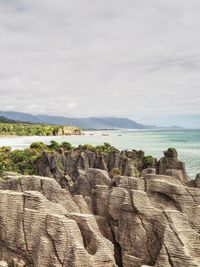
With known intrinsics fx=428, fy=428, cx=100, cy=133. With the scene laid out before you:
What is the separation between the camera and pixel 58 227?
9852 millimetres

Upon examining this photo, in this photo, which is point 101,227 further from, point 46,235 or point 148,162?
point 148,162

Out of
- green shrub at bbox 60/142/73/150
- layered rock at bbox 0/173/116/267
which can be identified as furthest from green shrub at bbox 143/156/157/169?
layered rock at bbox 0/173/116/267

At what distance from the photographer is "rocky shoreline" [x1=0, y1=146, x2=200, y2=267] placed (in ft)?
32.0

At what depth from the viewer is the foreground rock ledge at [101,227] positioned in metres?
9.76

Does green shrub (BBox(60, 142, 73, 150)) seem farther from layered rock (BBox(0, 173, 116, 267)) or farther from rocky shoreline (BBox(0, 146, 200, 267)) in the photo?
layered rock (BBox(0, 173, 116, 267))

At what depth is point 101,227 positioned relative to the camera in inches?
505

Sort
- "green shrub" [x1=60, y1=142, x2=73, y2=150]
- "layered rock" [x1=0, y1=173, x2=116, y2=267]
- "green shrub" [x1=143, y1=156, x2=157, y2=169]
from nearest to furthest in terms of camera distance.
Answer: "layered rock" [x1=0, y1=173, x2=116, y2=267]
"green shrub" [x1=143, y1=156, x2=157, y2=169]
"green shrub" [x1=60, y1=142, x2=73, y2=150]

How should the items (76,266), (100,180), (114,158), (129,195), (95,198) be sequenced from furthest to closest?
(114,158) → (100,180) → (95,198) → (129,195) → (76,266)

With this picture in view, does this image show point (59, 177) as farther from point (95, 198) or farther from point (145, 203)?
point (145, 203)

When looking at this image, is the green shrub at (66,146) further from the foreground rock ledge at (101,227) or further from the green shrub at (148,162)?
the foreground rock ledge at (101,227)

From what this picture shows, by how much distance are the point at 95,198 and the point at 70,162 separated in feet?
65.5

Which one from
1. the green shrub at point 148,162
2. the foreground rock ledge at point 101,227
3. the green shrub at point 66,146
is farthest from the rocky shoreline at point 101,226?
the green shrub at point 66,146

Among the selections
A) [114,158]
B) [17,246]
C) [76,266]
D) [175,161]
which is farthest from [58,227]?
[114,158]

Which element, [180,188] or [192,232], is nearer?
[192,232]
